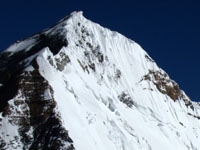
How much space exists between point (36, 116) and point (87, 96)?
9583mm

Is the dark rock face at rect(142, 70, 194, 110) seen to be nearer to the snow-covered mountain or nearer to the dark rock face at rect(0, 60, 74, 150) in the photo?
the snow-covered mountain

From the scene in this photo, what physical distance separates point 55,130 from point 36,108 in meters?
3.44

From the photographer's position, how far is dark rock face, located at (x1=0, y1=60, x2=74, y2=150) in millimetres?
53688

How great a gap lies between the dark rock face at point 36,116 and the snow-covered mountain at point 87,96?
0.09m

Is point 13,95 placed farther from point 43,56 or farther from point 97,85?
point 97,85

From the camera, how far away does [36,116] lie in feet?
184

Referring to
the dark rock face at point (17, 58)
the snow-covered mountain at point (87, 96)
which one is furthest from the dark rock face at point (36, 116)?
the dark rock face at point (17, 58)

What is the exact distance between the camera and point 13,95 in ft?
188

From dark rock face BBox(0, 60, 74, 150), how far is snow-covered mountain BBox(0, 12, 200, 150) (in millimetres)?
92

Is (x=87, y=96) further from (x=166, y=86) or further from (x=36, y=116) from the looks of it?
(x=166, y=86)

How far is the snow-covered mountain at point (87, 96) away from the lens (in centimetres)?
5530

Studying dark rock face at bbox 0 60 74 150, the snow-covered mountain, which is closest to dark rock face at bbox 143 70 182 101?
the snow-covered mountain

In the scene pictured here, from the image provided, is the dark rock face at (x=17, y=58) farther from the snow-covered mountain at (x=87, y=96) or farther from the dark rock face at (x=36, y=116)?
the dark rock face at (x=36, y=116)

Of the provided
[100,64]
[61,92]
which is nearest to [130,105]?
[100,64]
